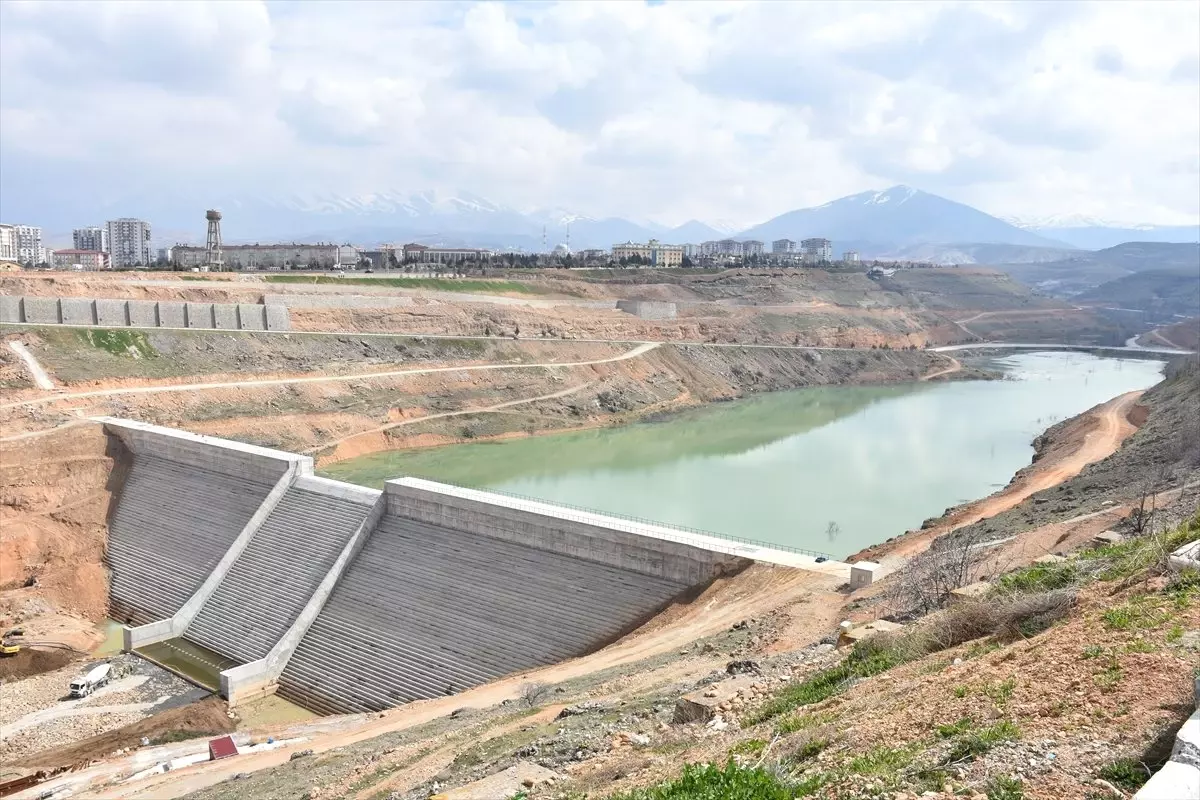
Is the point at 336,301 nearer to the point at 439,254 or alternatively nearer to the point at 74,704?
the point at 74,704

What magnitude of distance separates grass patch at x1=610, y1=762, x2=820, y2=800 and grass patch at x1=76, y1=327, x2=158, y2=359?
43114mm

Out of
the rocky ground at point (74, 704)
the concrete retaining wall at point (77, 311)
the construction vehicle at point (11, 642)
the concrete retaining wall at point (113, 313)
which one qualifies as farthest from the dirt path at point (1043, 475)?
the concrete retaining wall at point (77, 311)

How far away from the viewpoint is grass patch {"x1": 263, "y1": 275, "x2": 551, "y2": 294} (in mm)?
64250

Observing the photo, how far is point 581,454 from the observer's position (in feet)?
155

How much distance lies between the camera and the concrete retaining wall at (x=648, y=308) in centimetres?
8056

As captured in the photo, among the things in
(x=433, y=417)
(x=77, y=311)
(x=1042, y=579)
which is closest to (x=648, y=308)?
(x=433, y=417)

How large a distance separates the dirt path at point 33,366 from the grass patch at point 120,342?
339 centimetres

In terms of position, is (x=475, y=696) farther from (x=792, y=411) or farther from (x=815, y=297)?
(x=815, y=297)

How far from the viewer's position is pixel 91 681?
2119 centimetres

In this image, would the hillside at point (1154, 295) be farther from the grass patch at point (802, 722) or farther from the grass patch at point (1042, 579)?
the grass patch at point (802, 722)

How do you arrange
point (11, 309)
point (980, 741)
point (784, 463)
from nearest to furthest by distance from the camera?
1. point (980, 741)
2. point (11, 309)
3. point (784, 463)

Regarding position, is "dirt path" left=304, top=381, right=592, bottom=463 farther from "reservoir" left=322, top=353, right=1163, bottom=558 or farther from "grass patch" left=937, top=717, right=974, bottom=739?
"grass patch" left=937, top=717, right=974, bottom=739

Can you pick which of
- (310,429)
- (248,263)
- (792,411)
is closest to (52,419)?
(310,429)

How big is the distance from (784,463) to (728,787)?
38140mm
